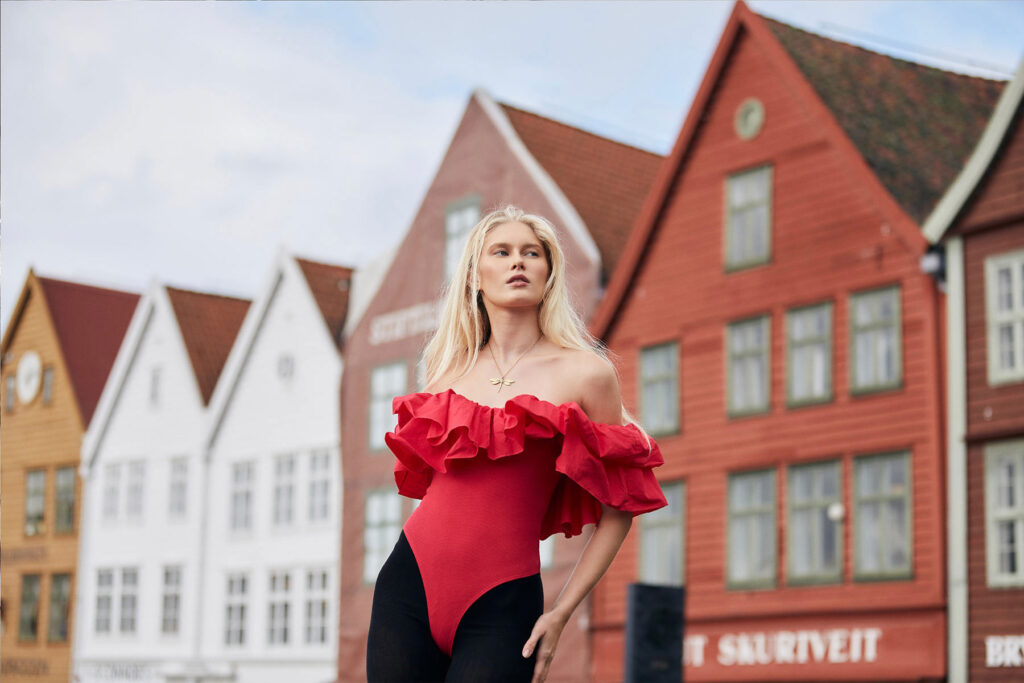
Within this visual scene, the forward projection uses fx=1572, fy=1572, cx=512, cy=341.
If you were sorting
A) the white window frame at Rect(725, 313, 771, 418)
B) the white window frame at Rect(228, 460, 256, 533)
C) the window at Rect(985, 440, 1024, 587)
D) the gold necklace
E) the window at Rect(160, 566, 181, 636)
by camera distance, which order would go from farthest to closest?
the window at Rect(160, 566, 181, 636) < the white window frame at Rect(228, 460, 256, 533) < the white window frame at Rect(725, 313, 771, 418) < the window at Rect(985, 440, 1024, 587) < the gold necklace

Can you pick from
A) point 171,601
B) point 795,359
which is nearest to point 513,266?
point 795,359

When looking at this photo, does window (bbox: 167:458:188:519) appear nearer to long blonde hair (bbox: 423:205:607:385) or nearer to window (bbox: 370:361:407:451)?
window (bbox: 370:361:407:451)

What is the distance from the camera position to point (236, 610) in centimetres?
3022

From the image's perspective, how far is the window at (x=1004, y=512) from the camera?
56.4ft

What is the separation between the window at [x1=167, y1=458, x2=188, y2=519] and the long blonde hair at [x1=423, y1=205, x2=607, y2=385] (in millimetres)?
29230

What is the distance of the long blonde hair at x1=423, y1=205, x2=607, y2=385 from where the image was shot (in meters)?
3.43

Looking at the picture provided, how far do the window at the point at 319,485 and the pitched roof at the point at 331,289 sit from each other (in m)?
2.11

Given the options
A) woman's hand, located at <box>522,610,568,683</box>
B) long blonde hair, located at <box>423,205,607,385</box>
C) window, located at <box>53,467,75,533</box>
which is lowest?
woman's hand, located at <box>522,610,568,683</box>

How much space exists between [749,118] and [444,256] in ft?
22.4

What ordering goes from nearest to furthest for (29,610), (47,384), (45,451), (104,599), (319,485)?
(319,485)
(104,599)
(29,610)
(45,451)
(47,384)

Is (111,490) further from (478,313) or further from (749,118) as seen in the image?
(478,313)

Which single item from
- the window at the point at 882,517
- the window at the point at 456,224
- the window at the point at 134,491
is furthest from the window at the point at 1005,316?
the window at the point at 134,491

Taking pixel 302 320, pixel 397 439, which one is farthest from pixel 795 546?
pixel 397 439

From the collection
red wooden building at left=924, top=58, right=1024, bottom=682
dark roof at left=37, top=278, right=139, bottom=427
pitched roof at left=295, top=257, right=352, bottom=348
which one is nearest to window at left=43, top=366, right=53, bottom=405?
dark roof at left=37, top=278, right=139, bottom=427
